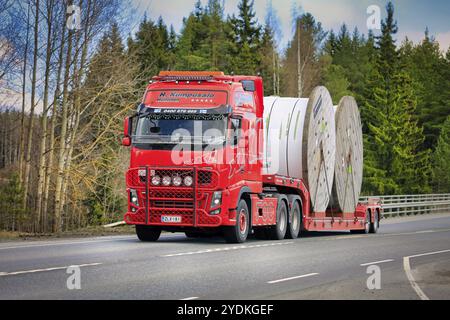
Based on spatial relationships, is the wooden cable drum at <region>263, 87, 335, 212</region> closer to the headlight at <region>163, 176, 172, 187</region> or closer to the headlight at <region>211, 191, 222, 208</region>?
the headlight at <region>211, 191, 222, 208</region>

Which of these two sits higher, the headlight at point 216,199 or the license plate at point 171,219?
the headlight at point 216,199

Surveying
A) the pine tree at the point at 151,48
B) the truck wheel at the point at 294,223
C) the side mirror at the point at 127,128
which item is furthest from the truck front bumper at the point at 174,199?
the pine tree at the point at 151,48

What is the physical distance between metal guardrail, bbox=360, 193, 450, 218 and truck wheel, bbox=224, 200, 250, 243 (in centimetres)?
2294

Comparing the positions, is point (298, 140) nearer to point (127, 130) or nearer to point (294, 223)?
point (294, 223)

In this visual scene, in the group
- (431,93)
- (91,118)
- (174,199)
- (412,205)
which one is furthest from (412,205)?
(431,93)

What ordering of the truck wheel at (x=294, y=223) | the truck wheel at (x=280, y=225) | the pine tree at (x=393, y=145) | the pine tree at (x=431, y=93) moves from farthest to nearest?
the pine tree at (x=431, y=93) → the pine tree at (x=393, y=145) → the truck wheel at (x=294, y=223) → the truck wheel at (x=280, y=225)

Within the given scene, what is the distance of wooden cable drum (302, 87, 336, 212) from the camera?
24734 mm

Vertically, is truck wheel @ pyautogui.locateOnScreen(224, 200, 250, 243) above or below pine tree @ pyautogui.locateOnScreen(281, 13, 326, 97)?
below

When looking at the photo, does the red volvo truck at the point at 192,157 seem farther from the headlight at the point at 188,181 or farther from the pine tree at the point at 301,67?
the pine tree at the point at 301,67

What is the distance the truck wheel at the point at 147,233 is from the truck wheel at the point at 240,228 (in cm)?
188

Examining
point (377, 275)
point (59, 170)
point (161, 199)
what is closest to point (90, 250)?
point (161, 199)

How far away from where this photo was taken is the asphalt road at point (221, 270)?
36.8ft

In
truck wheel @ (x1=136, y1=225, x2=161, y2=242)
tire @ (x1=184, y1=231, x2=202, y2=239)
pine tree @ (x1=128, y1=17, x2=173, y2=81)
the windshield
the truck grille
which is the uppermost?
pine tree @ (x1=128, y1=17, x2=173, y2=81)

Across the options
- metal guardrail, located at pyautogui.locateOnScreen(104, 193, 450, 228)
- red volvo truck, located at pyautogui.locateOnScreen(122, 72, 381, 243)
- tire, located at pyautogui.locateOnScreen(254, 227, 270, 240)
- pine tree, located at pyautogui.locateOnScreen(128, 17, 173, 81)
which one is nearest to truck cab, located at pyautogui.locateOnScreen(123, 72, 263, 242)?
red volvo truck, located at pyautogui.locateOnScreen(122, 72, 381, 243)
